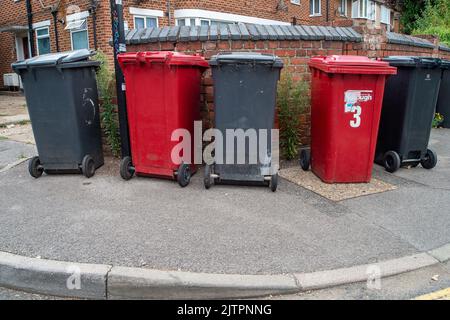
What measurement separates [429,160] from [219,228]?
11.6 ft

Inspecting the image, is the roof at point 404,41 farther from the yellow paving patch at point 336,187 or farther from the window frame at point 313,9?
the window frame at point 313,9

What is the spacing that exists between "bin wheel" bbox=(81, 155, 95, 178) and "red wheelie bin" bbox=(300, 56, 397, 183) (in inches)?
118

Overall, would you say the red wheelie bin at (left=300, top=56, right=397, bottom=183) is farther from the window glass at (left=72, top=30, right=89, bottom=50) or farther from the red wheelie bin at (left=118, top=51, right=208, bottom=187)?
the window glass at (left=72, top=30, right=89, bottom=50)

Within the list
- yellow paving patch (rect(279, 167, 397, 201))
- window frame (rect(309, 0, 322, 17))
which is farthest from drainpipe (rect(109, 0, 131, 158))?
window frame (rect(309, 0, 322, 17))

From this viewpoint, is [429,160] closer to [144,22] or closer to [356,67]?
[356,67]

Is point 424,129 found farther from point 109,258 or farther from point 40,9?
point 40,9

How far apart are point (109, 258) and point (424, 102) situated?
4435 millimetres

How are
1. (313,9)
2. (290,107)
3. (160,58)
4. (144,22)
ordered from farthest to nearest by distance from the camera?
(313,9), (144,22), (290,107), (160,58)

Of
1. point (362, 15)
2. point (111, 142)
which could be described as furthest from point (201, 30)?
point (362, 15)

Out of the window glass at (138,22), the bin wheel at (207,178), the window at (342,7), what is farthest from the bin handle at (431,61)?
the window at (342,7)

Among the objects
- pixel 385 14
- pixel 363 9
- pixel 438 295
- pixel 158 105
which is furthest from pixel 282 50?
pixel 385 14

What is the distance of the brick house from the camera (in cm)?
1275

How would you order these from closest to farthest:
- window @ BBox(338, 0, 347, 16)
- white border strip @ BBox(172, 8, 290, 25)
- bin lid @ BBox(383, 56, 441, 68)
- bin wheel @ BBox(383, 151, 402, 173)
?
bin lid @ BBox(383, 56, 441, 68)
bin wheel @ BBox(383, 151, 402, 173)
white border strip @ BBox(172, 8, 290, 25)
window @ BBox(338, 0, 347, 16)

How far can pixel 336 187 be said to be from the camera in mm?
4883
